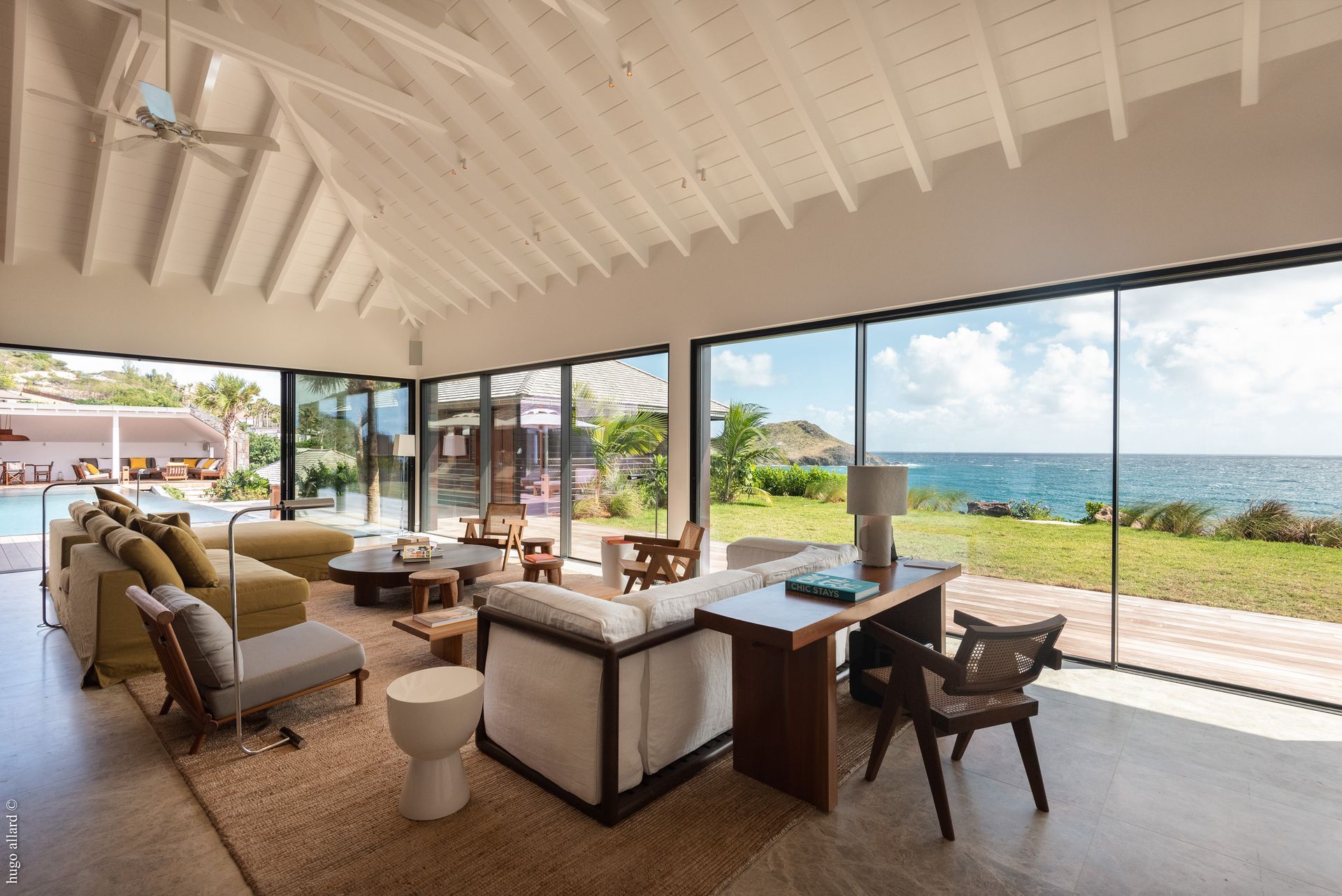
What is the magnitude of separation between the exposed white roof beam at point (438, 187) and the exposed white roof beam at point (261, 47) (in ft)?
2.74

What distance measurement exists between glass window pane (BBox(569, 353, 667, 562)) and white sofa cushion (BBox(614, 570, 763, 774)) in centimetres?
350

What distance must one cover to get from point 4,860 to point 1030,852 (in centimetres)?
343

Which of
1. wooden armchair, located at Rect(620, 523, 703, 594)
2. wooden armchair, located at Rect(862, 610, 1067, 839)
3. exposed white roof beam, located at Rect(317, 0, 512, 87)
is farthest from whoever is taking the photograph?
wooden armchair, located at Rect(620, 523, 703, 594)

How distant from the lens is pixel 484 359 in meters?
8.27

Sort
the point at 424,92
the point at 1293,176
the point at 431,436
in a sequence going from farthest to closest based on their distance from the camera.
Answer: the point at 431,436 < the point at 424,92 < the point at 1293,176

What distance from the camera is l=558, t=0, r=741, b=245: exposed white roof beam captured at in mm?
3971

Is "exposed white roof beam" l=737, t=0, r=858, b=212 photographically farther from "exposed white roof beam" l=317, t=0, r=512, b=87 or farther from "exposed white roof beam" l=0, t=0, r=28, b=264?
"exposed white roof beam" l=0, t=0, r=28, b=264

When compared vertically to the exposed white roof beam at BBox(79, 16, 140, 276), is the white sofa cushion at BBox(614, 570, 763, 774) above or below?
below

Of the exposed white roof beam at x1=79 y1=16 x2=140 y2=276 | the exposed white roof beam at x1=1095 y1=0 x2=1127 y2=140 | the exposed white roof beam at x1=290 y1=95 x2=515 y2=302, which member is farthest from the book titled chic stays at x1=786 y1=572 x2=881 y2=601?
the exposed white roof beam at x1=290 y1=95 x2=515 y2=302

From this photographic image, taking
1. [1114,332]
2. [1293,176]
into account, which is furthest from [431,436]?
[1293,176]

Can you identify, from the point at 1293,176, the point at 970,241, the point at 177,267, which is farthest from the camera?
the point at 177,267

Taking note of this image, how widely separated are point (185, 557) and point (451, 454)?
5.11m

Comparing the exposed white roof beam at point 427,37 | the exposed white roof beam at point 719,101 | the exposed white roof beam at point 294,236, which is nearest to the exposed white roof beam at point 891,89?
the exposed white roof beam at point 719,101

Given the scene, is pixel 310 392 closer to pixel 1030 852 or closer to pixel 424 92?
pixel 424 92
